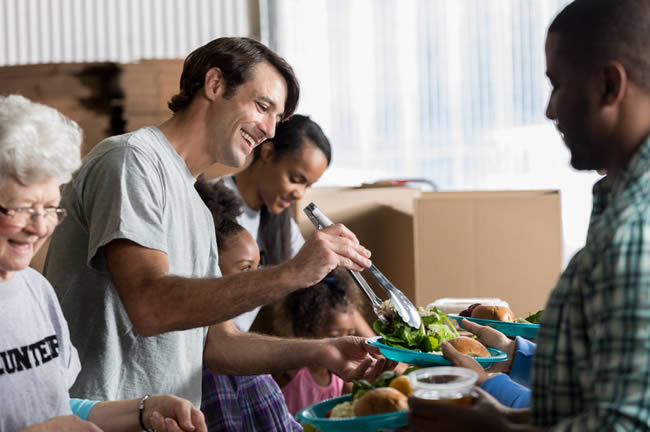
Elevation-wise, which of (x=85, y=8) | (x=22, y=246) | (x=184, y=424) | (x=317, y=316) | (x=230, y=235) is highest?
(x=85, y=8)

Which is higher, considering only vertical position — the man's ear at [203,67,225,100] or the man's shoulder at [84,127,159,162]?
the man's ear at [203,67,225,100]

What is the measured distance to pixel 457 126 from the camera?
13.5 ft

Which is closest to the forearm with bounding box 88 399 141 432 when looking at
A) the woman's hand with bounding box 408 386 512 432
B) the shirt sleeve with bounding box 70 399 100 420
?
the shirt sleeve with bounding box 70 399 100 420

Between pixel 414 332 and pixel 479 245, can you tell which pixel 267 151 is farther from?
pixel 414 332

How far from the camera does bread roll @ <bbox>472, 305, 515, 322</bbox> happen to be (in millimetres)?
1640

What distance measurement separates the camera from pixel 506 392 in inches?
41.0

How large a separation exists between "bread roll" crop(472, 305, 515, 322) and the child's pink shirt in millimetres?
956

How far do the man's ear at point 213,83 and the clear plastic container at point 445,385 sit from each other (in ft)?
3.35

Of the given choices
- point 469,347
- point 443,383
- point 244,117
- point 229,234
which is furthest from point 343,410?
point 229,234

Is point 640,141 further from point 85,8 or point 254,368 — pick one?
point 85,8

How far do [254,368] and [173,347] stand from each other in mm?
284

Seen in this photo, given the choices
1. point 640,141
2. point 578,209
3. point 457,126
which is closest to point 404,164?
point 457,126

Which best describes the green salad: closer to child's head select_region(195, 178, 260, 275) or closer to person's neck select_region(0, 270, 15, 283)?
person's neck select_region(0, 270, 15, 283)

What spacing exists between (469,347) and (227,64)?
2.88ft
